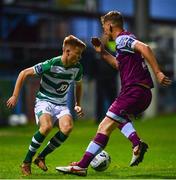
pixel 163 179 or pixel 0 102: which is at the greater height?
pixel 163 179

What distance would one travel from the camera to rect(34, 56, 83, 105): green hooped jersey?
37.6 ft

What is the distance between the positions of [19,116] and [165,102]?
13805 millimetres

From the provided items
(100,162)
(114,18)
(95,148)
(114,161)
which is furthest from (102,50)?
(114,161)

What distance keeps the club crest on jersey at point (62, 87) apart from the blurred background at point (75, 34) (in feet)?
65.5

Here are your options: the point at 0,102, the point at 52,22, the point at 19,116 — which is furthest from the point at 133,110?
the point at 52,22

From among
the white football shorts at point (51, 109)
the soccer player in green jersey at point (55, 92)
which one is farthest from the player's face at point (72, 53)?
the white football shorts at point (51, 109)

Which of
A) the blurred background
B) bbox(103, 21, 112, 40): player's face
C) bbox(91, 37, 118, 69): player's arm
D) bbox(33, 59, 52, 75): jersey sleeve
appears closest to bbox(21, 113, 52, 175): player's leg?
bbox(33, 59, 52, 75): jersey sleeve

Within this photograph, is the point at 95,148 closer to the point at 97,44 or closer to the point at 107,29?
the point at 97,44

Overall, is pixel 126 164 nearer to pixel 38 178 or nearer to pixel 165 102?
pixel 38 178

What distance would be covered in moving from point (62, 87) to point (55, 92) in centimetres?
13

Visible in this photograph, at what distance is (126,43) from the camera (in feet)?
34.6

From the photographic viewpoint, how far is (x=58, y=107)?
37.7 ft

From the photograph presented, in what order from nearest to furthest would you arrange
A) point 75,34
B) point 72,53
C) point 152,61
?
point 152,61, point 72,53, point 75,34

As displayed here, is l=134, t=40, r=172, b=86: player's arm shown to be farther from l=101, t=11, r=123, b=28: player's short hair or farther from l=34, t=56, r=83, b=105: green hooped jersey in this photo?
l=34, t=56, r=83, b=105: green hooped jersey
